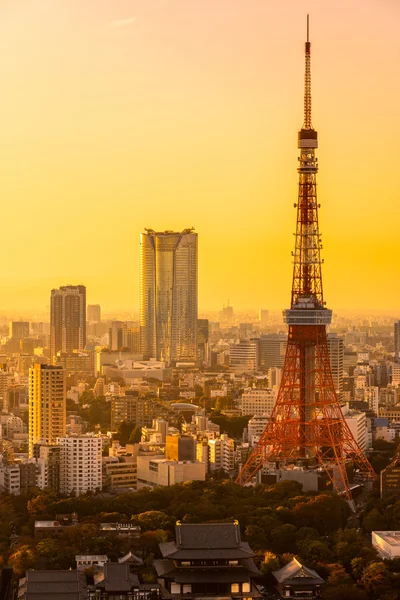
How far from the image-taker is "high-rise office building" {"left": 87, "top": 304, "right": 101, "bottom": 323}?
49.5 m

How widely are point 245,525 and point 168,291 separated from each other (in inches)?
1259

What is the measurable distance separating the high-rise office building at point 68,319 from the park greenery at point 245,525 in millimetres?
26994

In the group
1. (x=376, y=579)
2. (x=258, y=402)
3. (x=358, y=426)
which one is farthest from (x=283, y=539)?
(x=258, y=402)

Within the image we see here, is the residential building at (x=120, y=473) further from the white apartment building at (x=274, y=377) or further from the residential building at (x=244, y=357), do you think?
the residential building at (x=244, y=357)

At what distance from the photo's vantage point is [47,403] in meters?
23.9

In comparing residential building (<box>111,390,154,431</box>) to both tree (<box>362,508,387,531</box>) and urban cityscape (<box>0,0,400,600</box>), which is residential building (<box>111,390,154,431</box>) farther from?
tree (<box>362,508,387,531</box>)

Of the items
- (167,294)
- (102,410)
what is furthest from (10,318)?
(102,410)

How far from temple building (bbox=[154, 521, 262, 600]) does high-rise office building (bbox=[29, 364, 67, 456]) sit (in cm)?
854

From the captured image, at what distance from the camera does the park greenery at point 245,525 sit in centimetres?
1535

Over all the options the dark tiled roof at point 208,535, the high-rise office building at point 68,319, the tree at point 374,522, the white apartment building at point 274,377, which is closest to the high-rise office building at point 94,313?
the high-rise office building at point 68,319

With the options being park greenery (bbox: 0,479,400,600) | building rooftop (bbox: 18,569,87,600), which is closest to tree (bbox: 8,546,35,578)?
park greenery (bbox: 0,479,400,600)

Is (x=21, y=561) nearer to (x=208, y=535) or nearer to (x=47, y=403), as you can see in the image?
(x=208, y=535)

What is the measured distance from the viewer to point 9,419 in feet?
92.9

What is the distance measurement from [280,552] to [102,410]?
49.0 ft
